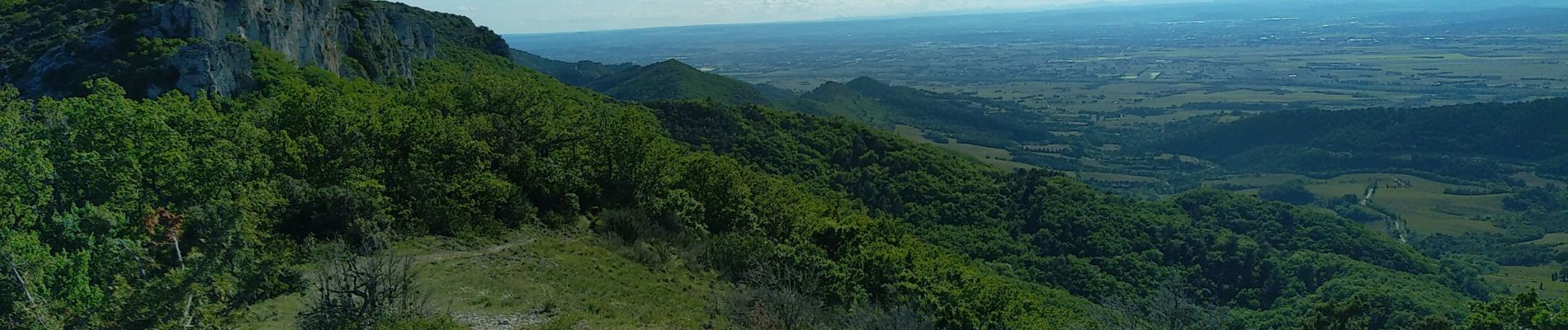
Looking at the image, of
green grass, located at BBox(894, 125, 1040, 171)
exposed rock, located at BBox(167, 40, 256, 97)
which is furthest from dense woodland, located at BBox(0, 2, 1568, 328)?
green grass, located at BBox(894, 125, 1040, 171)

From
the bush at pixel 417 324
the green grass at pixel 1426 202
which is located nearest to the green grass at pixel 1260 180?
the green grass at pixel 1426 202

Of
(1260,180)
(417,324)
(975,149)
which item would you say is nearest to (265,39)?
(417,324)

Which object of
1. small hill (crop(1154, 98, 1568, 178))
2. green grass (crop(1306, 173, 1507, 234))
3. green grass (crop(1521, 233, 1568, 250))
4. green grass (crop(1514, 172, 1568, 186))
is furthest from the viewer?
small hill (crop(1154, 98, 1568, 178))

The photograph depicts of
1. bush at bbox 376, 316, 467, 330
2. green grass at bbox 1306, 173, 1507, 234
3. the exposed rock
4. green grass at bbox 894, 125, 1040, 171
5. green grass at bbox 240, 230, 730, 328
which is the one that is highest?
the exposed rock

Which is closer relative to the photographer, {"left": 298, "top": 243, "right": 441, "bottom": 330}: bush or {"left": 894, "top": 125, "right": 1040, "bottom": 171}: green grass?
{"left": 298, "top": 243, "right": 441, "bottom": 330}: bush

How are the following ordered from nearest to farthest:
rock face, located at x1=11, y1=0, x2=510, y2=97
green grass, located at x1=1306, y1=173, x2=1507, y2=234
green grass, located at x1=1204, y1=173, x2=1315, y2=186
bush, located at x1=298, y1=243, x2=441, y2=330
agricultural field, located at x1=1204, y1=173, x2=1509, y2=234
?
bush, located at x1=298, y1=243, x2=441, y2=330 < rock face, located at x1=11, y1=0, x2=510, y2=97 < green grass, located at x1=1306, y1=173, x2=1507, y2=234 < agricultural field, located at x1=1204, y1=173, x2=1509, y2=234 < green grass, located at x1=1204, y1=173, x2=1315, y2=186

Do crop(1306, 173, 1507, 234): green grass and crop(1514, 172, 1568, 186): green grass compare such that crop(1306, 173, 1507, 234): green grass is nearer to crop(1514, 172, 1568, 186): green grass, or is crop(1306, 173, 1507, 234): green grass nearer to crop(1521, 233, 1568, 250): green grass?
crop(1521, 233, 1568, 250): green grass

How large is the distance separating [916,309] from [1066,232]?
4629 centimetres

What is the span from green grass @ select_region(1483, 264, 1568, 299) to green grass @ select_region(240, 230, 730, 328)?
99.8 metres

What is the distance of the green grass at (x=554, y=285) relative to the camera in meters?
23.8

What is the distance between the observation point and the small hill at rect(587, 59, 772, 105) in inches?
5694

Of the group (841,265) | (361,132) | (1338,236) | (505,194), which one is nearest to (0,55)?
(361,132)

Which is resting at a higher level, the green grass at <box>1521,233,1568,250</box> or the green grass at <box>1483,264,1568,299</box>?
the green grass at <box>1483,264,1568,299</box>

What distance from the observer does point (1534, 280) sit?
321ft
